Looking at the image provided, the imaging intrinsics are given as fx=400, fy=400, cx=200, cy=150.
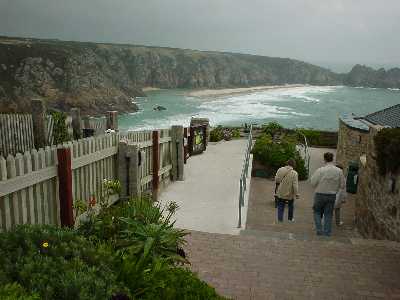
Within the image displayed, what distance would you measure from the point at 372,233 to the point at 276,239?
2.68 metres

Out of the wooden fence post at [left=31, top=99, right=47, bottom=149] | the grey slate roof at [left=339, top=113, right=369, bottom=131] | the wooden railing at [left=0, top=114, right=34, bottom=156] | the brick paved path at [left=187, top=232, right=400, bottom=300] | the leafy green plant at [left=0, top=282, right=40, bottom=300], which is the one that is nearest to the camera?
the leafy green plant at [left=0, top=282, right=40, bottom=300]

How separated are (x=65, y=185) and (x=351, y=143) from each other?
12.2 m

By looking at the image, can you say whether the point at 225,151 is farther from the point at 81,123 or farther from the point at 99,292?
the point at 99,292

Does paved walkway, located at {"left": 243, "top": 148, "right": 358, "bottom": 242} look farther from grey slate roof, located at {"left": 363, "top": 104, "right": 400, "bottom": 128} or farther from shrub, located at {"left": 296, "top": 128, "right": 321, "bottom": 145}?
shrub, located at {"left": 296, "top": 128, "right": 321, "bottom": 145}

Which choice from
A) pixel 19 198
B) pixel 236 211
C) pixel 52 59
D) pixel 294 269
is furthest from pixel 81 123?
pixel 52 59

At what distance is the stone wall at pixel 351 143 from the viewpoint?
45.5ft

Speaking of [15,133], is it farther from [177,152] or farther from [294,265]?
[294,265]

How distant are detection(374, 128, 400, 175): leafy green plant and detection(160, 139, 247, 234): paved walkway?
2.83 m

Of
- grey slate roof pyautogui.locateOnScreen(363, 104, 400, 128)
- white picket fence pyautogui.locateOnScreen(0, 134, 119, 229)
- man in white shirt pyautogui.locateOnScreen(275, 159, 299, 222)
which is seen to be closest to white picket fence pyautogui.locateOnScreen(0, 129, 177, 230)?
white picket fence pyautogui.locateOnScreen(0, 134, 119, 229)

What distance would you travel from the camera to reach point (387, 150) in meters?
7.00

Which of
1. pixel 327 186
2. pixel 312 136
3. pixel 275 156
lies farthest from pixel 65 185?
pixel 312 136

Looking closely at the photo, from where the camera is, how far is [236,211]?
7.62 metres

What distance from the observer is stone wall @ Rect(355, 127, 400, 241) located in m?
6.70

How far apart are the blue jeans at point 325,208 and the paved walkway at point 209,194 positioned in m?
1.50
